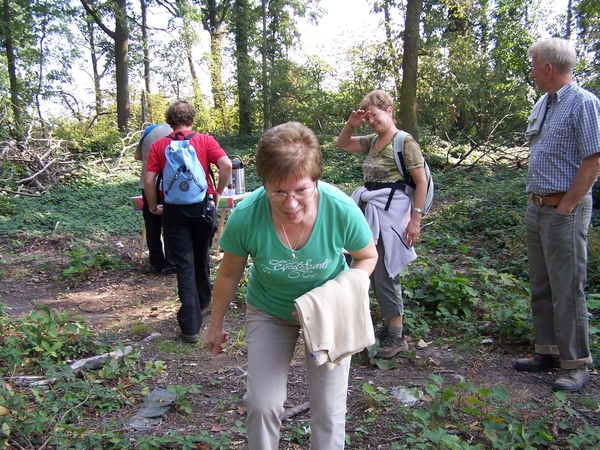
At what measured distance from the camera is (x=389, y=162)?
3762 millimetres

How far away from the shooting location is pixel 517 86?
1783 cm

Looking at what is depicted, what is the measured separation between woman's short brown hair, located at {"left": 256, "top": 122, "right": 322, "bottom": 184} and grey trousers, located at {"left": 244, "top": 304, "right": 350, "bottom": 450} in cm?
69

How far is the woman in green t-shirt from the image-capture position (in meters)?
2.03

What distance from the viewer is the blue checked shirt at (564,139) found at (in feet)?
10.2

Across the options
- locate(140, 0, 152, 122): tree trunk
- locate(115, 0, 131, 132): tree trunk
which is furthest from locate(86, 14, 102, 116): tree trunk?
locate(115, 0, 131, 132): tree trunk

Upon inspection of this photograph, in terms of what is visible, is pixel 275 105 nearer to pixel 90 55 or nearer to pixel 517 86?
pixel 517 86

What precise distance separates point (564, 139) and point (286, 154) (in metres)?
2.25

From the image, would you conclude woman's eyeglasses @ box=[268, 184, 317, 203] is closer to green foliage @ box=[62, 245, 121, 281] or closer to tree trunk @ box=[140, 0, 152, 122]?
green foliage @ box=[62, 245, 121, 281]

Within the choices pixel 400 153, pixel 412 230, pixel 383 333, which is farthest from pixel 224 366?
pixel 400 153

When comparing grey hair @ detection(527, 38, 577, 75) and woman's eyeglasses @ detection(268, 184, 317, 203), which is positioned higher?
grey hair @ detection(527, 38, 577, 75)

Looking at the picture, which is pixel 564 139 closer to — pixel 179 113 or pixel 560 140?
pixel 560 140

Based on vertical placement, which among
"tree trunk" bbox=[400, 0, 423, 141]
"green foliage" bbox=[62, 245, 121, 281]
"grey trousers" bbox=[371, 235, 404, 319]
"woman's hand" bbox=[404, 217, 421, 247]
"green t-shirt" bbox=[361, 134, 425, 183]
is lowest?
"green foliage" bbox=[62, 245, 121, 281]

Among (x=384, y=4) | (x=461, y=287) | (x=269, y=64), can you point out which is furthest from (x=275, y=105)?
(x=461, y=287)

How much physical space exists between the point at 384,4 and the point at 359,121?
1883 cm
